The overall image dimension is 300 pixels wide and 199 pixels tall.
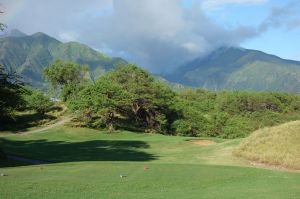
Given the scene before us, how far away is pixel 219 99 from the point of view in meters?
135

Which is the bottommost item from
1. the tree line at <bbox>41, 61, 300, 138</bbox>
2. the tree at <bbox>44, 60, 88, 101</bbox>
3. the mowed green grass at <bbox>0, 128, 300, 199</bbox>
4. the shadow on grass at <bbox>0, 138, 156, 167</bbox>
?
the mowed green grass at <bbox>0, 128, 300, 199</bbox>

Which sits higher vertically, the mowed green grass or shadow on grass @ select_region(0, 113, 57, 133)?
shadow on grass @ select_region(0, 113, 57, 133)

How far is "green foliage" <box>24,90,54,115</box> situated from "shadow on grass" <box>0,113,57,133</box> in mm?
1192

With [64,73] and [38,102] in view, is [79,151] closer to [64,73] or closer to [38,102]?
[38,102]

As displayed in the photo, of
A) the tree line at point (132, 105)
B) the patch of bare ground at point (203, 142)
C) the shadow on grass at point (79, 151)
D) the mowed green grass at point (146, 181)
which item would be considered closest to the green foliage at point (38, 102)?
the tree line at point (132, 105)

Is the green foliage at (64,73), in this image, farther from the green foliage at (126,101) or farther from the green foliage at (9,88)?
the green foliage at (9,88)

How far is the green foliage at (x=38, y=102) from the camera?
67938 mm

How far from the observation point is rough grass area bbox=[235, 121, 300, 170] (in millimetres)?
29391

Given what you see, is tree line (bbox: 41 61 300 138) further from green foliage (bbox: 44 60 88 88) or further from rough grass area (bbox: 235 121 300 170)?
rough grass area (bbox: 235 121 300 170)

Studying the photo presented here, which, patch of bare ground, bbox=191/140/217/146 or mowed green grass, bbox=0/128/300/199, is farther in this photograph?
patch of bare ground, bbox=191/140/217/146

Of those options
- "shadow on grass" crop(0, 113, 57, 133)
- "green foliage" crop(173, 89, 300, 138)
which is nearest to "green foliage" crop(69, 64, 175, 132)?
"shadow on grass" crop(0, 113, 57, 133)

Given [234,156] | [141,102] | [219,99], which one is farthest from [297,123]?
[219,99]

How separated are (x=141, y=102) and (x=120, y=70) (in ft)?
25.5

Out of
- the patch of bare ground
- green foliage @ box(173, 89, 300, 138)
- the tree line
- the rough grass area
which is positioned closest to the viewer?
the rough grass area
